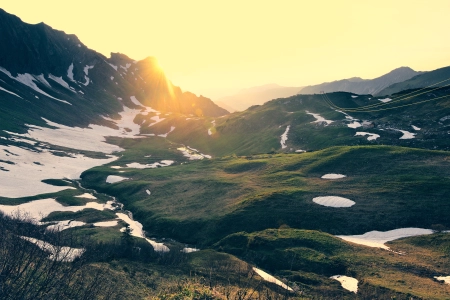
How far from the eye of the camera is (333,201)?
211ft

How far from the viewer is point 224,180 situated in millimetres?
91375

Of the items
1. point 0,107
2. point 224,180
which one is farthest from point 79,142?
point 224,180

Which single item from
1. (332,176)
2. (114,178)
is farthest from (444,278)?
(114,178)

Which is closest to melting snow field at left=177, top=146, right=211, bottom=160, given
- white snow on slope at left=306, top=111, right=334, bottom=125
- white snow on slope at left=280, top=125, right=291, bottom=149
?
white snow on slope at left=280, top=125, right=291, bottom=149

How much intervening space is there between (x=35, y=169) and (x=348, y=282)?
95941mm

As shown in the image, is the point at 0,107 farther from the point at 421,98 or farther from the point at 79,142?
the point at 421,98

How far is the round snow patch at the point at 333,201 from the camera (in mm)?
62938

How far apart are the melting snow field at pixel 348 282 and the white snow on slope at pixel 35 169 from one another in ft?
233

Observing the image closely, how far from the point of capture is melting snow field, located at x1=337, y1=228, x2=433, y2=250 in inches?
2010

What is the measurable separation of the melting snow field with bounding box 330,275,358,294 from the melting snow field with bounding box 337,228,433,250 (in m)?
11.6

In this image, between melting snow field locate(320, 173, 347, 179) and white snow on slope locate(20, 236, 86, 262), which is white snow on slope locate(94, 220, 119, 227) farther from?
melting snow field locate(320, 173, 347, 179)

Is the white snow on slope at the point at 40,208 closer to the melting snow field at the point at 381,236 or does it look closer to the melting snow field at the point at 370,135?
the melting snow field at the point at 381,236

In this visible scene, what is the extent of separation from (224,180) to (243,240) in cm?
3758

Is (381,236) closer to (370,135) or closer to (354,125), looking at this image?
(370,135)
